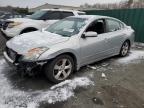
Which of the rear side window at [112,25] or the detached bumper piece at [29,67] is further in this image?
the rear side window at [112,25]

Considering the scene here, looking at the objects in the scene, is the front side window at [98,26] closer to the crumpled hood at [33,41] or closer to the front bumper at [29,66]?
the crumpled hood at [33,41]

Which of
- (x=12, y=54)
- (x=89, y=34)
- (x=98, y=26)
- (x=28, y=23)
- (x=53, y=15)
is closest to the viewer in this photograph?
(x=12, y=54)

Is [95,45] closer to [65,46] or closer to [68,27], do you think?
[68,27]

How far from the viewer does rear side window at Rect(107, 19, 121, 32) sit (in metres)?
6.61

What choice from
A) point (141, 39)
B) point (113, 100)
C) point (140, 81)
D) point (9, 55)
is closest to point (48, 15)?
point (141, 39)

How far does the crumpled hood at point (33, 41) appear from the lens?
4812mm

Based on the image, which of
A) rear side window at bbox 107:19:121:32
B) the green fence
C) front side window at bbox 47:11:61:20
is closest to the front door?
rear side window at bbox 107:19:121:32

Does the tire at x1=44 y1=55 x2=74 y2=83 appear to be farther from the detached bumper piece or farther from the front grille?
the front grille

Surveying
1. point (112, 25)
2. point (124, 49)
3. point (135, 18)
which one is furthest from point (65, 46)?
point (135, 18)

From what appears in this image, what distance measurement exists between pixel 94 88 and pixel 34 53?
1556 millimetres

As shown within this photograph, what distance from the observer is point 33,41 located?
200 inches

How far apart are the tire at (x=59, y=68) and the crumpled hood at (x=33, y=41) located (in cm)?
41

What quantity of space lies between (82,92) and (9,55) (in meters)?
1.99

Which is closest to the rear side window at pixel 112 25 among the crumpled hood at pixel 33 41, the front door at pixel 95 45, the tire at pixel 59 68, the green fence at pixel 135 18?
the front door at pixel 95 45
